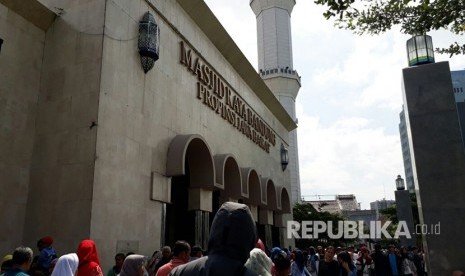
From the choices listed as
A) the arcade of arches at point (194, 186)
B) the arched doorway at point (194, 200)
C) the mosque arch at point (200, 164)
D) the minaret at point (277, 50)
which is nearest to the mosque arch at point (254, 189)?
the arcade of arches at point (194, 186)

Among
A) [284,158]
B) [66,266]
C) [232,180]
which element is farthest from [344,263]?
[284,158]

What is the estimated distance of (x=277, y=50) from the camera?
42.0 m

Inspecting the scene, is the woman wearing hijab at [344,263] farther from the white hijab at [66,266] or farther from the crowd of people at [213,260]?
the white hijab at [66,266]

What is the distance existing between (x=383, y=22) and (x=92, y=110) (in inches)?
238

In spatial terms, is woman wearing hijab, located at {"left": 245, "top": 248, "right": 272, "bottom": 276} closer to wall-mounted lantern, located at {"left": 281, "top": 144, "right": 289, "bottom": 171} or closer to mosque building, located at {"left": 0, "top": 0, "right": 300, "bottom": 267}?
mosque building, located at {"left": 0, "top": 0, "right": 300, "bottom": 267}

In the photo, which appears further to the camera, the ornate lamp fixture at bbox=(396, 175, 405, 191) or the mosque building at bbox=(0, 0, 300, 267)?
the ornate lamp fixture at bbox=(396, 175, 405, 191)

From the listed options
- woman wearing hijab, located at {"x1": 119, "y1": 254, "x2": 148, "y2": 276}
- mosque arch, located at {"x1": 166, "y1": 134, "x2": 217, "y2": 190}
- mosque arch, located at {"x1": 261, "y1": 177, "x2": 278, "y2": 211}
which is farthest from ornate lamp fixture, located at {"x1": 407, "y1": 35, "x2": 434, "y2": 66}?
mosque arch, located at {"x1": 261, "y1": 177, "x2": 278, "y2": 211}

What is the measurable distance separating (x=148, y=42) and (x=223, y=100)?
5.62m

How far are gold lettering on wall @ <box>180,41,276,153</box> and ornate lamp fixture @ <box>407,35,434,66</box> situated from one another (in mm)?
6234

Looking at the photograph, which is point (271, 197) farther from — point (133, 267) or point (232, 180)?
point (133, 267)

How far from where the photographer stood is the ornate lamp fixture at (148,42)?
9.34 meters

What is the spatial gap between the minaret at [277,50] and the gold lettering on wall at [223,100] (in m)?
22.5

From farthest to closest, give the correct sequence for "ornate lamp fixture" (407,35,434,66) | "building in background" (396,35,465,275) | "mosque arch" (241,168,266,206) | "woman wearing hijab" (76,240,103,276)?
"mosque arch" (241,168,266,206) < "ornate lamp fixture" (407,35,434,66) < "building in background" (396,35,465,275) < "woman wearing hijab" (76,240,103,276)

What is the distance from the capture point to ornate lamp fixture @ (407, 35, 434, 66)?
28.3 ft
